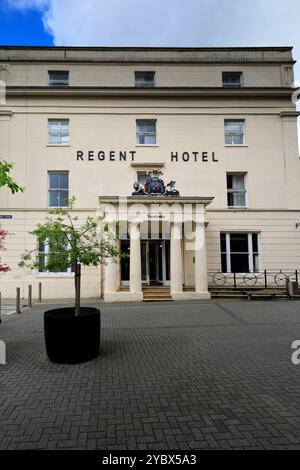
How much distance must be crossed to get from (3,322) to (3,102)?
1443cm

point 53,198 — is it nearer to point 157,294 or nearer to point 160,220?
point 160,220

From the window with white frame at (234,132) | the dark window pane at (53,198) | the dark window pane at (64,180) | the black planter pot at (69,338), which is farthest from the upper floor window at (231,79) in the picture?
the black planter pot at (69,338)

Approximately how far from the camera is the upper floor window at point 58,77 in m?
19.6

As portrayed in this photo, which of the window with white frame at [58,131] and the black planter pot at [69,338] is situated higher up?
the window with white frame at [58,131]

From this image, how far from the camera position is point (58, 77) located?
64.6 feet

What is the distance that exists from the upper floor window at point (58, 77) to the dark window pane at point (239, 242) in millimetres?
14464

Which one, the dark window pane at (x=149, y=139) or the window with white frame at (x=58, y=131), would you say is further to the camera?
the dark window pane at (x=149, y=139)

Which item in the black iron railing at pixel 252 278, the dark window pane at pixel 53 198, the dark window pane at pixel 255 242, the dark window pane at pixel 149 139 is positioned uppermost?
the dark window pane at pixel 149 139

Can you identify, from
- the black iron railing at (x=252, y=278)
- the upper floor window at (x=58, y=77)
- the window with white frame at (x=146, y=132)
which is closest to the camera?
the black iron railing at (x=252, y=278)


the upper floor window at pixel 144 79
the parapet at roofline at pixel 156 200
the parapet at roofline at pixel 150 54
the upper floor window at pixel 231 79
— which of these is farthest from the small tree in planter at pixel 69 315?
the upper floor window at pixel 231 79

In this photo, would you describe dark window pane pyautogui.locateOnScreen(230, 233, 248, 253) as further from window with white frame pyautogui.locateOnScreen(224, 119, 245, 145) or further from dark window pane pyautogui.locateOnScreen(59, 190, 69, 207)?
dark window pane pyautogui.locateOnScreen(59, 190, 69, 207)

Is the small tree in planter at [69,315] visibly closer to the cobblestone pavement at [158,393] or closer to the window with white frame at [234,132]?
the cobblestone pavement at [158,393]

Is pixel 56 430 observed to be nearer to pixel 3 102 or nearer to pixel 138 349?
pixel 138 349

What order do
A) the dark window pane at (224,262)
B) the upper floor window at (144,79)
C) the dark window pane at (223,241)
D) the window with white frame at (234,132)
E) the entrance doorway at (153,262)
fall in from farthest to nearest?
the upper floor window at (144,79) → the window with white frame at (234,132) → the entrance doorway at (153,262) → the dark window pane at (223,241) → the dark window pane at (224,262)
